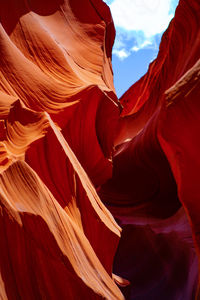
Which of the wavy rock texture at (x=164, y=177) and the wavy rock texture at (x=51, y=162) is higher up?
the wavy rock texture at (x=51, y=162)

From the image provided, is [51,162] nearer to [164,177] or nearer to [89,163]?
[89,163]

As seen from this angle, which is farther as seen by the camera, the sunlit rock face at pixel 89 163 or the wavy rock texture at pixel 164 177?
the wavy rock texture at pixel 164 177

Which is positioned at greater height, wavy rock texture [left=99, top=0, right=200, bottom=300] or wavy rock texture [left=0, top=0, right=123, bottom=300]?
wavy rock texture [left=0, top=0, right=123, bottom=300]

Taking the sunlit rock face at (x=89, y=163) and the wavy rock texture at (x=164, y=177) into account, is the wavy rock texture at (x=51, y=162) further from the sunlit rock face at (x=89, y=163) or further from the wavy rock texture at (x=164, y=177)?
the wavy rock texture at (x=164, y=177)

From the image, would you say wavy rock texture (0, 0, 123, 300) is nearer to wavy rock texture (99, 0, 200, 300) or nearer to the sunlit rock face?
the sunlit rock face

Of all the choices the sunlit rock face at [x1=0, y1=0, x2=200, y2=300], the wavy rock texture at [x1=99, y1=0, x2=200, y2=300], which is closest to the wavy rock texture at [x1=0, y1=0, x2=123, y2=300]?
the sunlit rock face at [x1=0, y1=0, x2=200, y2=300]

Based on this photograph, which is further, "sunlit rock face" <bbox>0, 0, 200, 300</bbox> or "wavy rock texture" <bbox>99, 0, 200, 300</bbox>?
"wavy rock texture" <bbox>99, 0, 200, 300</bbox>

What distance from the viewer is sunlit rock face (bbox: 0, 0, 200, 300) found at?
57.4 inches

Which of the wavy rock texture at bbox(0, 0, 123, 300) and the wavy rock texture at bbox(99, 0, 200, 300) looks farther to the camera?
the wavy rock texture at bbox(99, 0, 200, 300)

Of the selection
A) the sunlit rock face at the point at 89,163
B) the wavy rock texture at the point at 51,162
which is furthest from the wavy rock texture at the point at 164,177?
the wavy rock texture at the point at 51,162

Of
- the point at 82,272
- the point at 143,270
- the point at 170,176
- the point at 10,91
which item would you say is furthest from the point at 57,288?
the point at 170,176

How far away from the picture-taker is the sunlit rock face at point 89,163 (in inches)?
57.4

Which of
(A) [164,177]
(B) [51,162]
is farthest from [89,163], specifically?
(A) [164,177]

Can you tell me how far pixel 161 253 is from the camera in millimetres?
3277
